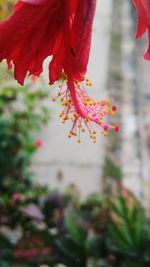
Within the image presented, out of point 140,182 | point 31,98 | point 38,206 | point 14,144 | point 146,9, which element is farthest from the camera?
point 140,182

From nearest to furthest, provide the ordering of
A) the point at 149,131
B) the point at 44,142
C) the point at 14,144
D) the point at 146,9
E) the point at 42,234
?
the point at 146,9, the point at 42,234, the point at 14,144, the point at 44,142, the point at 149,131

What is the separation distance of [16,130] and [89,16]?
245cm

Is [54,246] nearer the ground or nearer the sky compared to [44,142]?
nearer the ground

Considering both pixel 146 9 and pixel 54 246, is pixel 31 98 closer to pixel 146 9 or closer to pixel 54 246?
pixel 54 246

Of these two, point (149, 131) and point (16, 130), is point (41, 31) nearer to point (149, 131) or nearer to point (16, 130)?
point (16, 130)

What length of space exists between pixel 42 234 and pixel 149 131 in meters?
2.38

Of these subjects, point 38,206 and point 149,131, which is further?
point 149,131

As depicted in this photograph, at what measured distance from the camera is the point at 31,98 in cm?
331

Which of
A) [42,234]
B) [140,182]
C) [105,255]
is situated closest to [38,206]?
[42,234]

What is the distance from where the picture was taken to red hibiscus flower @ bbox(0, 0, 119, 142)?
71 centimetres

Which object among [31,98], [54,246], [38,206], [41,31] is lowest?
[41,31]

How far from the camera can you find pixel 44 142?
390 cm

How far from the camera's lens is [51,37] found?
76 cm

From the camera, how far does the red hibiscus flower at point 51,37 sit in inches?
27.9
